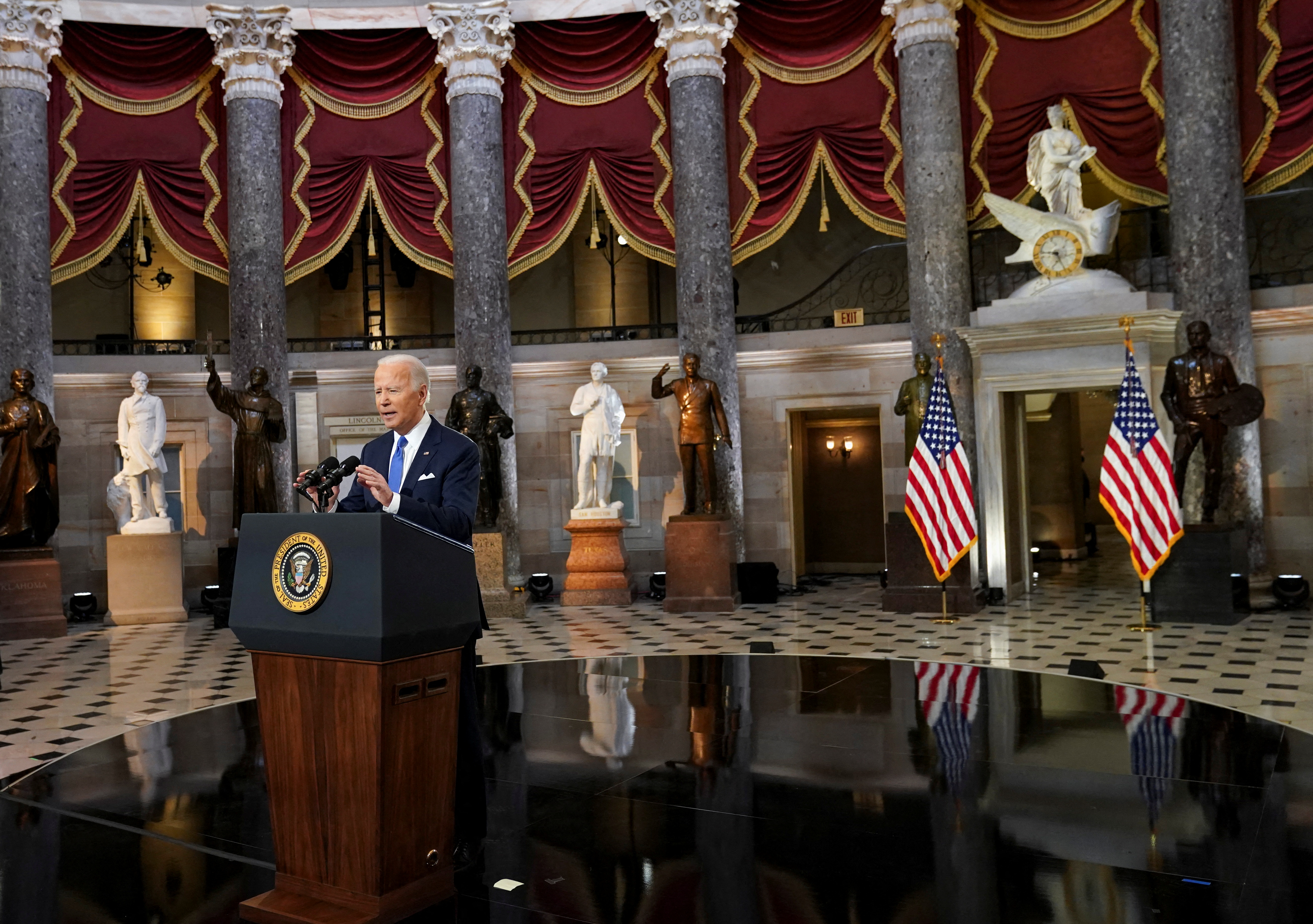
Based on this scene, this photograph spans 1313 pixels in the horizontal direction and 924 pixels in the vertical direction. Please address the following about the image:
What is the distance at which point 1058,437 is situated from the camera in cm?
1775

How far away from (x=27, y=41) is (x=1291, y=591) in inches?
599

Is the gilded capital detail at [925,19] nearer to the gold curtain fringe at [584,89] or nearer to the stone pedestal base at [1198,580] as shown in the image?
the gold curtain fringe at [584,89]

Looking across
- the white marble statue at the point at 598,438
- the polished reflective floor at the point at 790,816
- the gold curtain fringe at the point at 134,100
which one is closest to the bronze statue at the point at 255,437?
the white marble statue at the point at 598,438

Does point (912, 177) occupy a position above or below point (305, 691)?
above

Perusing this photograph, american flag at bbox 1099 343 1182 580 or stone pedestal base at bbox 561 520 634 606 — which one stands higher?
american flag at bbox 1099 343 1182 580

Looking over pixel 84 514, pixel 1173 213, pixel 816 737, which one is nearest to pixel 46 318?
pixel 84 514

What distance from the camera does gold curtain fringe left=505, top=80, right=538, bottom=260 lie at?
47.9 feet

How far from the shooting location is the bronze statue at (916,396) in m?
12.0

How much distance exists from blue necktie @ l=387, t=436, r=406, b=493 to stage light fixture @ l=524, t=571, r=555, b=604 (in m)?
10.2

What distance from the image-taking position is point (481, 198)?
14.1 metres

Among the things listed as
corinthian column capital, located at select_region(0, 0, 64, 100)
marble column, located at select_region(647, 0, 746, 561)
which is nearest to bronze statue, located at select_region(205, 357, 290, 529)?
corinthian column capital, located at select_region(0, 0, 64, 100)

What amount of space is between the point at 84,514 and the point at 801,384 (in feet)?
30.9

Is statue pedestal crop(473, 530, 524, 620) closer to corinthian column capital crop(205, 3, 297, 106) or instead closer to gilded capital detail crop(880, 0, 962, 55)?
corinthian column capital crop(205, 3, 297, 106)

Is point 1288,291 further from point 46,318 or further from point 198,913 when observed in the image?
point 46,318
